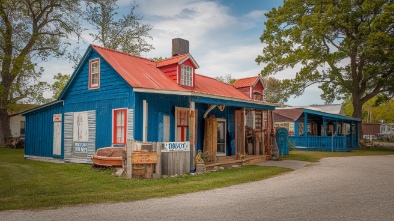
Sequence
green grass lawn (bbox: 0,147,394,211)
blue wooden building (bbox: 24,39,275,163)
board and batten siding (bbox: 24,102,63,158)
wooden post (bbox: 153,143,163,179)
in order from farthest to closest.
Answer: board and batten siding (bbox: 24,102,63,158)
blue wooden building (bbox: 24,39,275,163)
wooden post (bbox: 153,143,163,179)
green grass lawn (bbox: 0,147,394,211)

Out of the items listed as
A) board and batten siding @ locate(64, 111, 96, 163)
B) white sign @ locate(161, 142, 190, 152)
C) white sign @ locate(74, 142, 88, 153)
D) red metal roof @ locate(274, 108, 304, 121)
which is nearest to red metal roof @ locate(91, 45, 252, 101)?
white sign @ locate(161, 142, 190, 152)

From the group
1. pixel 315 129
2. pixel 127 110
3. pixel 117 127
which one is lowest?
pixel 315 129

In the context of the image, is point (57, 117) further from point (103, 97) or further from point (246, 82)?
point (246, 82)

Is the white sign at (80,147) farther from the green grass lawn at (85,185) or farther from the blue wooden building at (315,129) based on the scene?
the blue wooden building at (315,129)

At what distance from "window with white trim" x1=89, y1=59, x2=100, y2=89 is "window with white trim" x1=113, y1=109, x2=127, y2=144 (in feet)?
7.14

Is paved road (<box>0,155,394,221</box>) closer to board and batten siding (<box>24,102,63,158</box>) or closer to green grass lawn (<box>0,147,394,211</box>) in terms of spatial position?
green grass lawn (<box>0,147,394,211</box>)

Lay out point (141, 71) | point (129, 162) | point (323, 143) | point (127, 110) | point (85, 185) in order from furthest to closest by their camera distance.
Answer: point (323, 143)
point (141, 71)
point (127, 110)
point (129, 162)
point (85, 185)

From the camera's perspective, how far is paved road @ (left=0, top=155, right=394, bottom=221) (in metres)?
6.26

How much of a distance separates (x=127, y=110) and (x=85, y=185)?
15.0ft

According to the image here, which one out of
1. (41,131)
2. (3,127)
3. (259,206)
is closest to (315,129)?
(41,131)

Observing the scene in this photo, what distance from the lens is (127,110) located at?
44.9 feet

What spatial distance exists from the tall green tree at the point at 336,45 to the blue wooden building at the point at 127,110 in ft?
44.4

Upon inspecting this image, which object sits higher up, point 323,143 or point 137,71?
point 137,71

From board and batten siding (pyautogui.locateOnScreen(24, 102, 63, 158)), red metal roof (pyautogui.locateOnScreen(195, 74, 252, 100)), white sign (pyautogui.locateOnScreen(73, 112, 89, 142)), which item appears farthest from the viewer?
red metal roof (pyautogui.locateOnScreen(195, 74, 252, 100))
